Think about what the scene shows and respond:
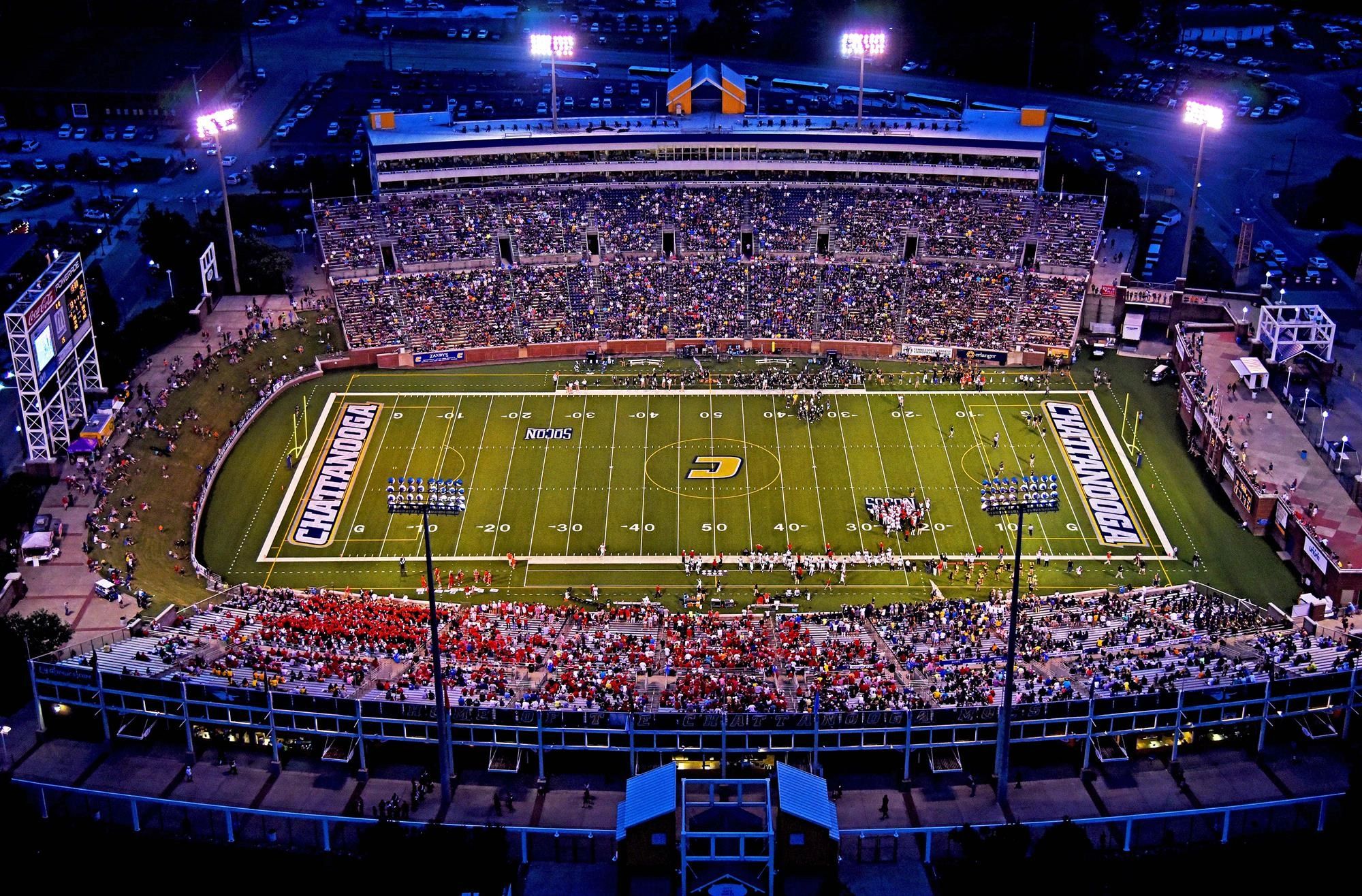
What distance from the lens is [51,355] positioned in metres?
77.5

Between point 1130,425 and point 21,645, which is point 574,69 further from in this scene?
point 21,645

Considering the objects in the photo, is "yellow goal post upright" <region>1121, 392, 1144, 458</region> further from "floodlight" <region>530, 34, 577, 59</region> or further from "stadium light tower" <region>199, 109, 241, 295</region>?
"stadium light tower" <region>199, 109, 241, 295</region>

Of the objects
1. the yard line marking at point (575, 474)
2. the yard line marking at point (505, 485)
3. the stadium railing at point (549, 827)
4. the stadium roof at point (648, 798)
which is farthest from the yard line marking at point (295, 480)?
the stadium roof at point (648, 798)

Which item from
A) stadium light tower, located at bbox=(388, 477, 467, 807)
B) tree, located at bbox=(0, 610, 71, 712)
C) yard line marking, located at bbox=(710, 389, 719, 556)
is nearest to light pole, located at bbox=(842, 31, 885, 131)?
yard line marking, located at bbox=(710, 389, 719, 556)

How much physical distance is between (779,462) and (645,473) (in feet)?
22.7

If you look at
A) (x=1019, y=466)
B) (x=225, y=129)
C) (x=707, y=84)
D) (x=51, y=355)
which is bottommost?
(x=1019, y=466)

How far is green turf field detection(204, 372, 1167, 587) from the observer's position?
75.5 m

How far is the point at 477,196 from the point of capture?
99000mm

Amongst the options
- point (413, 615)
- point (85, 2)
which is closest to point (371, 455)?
point (413, 615)

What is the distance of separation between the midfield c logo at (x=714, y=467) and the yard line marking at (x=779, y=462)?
2.00 meters

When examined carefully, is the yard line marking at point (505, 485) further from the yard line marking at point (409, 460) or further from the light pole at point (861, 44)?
the light pole at point (861, 44)

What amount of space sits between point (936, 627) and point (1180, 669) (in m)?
9.74

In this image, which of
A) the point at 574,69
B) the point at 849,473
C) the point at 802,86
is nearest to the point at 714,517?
the point at 849,473

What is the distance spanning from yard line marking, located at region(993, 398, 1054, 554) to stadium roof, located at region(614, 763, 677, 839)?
27.8 metres
